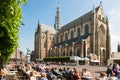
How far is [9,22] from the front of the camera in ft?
35.7

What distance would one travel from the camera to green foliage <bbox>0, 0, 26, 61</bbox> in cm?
986

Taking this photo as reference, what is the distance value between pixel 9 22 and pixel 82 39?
66625 millimetres

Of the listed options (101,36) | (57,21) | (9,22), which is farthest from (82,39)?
(9,22)

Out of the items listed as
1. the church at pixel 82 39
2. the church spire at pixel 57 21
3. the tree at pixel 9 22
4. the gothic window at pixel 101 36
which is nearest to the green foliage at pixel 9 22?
the tree at pixel 9 22

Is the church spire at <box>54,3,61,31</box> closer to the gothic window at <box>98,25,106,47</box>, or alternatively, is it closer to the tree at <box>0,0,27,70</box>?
the gothic window at <box>98,25,106,47</box>

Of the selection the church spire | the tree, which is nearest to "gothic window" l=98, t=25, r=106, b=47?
the church spire

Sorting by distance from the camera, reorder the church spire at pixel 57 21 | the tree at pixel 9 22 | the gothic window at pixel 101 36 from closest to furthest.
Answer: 1. the tree at pixel 9 22
2. the gothic window at pixel 101 36
3. the church spire at pixel 57 21

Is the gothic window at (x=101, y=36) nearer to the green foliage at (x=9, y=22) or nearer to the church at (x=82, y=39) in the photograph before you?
the church at (x=82, y=39)

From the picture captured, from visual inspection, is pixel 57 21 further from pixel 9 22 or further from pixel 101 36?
pixel 9 22

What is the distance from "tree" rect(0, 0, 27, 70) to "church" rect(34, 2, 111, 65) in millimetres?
60973

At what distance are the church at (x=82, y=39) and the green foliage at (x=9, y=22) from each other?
2400 inches

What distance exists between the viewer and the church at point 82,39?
7512 cm

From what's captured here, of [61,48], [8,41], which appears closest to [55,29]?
[61,48]

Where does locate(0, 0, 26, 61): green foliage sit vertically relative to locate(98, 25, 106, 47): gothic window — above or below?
below
